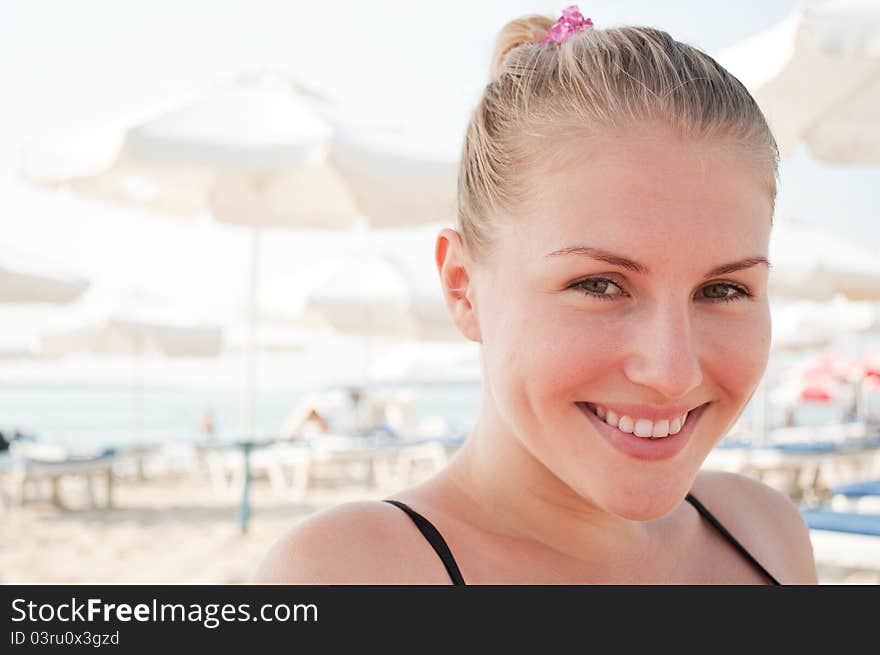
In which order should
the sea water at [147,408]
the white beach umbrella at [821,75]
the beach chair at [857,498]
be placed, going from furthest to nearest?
1. the sea water at [147,408]
2. the beach chair at [857,498]
3. the white beach umbrella at [821,75]

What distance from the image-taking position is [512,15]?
1338 mm

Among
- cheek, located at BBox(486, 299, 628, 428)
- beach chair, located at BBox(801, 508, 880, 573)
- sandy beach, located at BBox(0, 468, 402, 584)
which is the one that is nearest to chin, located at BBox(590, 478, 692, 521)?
cheek, located at BBox(486, 299, 628, 428)

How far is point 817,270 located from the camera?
298 inches

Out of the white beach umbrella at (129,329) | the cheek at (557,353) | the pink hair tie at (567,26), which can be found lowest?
the white beach umbrella at (129,329)

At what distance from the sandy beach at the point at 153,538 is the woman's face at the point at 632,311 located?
3.52m

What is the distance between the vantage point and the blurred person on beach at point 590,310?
33.4 inches

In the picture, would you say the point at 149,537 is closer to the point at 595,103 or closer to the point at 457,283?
the point at 457,283

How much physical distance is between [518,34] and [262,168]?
3.96 m

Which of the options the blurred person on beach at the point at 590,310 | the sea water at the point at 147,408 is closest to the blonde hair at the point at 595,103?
the blurred person on beach at the point at 590,310

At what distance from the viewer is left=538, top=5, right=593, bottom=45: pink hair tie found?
109 cm

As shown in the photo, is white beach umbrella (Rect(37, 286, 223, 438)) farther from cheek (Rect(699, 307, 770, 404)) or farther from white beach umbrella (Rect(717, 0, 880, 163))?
cheek (Rect(699, 307, 770, 404))

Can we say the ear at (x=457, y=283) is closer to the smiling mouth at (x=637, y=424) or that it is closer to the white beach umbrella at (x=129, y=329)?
the smiling mouth at (x=637, y=424)

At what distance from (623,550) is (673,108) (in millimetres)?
606
